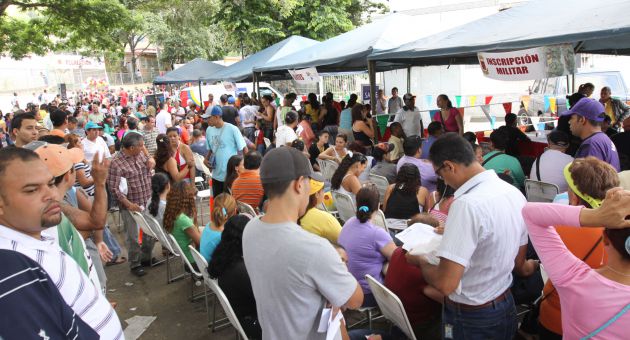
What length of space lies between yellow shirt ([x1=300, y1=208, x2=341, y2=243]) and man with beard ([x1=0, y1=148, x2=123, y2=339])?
1.97 m

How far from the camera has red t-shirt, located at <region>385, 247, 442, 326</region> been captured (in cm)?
297

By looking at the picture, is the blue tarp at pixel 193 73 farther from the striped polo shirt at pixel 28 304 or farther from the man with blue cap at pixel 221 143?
the striped polo shirt at pixel 28 304

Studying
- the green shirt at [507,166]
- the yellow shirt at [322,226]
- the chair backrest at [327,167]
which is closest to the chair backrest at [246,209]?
the yellow shirt at [322,226]

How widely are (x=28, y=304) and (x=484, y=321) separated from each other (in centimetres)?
197

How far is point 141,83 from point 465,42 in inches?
1706

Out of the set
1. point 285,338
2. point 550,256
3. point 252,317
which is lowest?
point 252,317

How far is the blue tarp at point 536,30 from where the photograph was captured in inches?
178

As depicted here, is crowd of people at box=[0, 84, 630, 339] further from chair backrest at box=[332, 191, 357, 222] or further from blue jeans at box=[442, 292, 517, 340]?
chair backrest at box=[332, 191, 357, 222]

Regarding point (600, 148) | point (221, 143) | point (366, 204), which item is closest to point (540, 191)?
point (600, 148)

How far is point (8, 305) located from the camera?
3.95ft

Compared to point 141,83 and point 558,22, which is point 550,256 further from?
point 141,83

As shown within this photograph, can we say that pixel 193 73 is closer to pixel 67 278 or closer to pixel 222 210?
pixel 222 210

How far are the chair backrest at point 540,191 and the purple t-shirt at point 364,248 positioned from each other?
80.9 inches

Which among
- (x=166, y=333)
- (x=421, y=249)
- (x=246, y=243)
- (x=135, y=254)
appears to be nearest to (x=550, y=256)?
(x=421, y=249)
